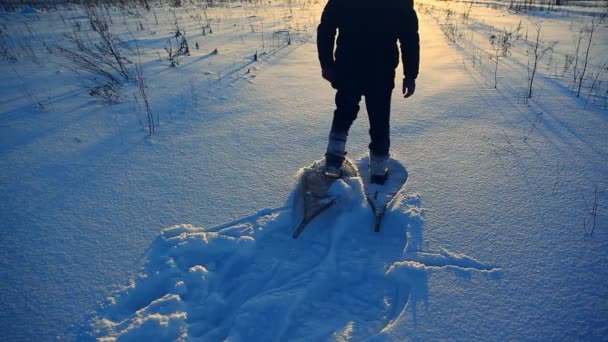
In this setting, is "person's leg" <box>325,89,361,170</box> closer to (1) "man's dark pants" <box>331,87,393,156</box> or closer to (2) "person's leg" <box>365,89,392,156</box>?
(1) "man's dark pants" <box>331,87,393,156</box>

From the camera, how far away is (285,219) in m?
2.08

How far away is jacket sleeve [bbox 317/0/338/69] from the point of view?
191 centimetres

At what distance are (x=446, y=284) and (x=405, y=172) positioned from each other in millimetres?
1002

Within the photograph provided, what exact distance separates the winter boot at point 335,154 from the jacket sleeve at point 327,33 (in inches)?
20.7

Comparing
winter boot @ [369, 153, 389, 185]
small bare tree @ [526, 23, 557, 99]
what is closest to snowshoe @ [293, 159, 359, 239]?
winter boot @ [369, 153, 389, 185]

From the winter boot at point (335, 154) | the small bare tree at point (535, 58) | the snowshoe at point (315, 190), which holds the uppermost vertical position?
the small bare tree at point (535, 58)

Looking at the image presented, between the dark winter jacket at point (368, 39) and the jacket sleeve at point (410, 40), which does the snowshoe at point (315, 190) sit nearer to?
the dark winter jacket at point (368, 39)

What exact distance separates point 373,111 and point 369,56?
0.39 metres

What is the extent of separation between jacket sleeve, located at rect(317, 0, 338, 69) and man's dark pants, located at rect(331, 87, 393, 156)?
0.23m

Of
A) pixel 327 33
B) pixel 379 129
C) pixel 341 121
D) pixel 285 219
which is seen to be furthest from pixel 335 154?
pixel 327 33

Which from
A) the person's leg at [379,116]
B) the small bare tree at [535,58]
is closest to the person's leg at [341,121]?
the person's leg at [379,116]

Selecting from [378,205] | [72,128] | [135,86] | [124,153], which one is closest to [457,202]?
[378,205]

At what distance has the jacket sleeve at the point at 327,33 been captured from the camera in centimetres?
191

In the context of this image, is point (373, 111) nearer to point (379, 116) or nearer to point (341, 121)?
point (379, 116)
